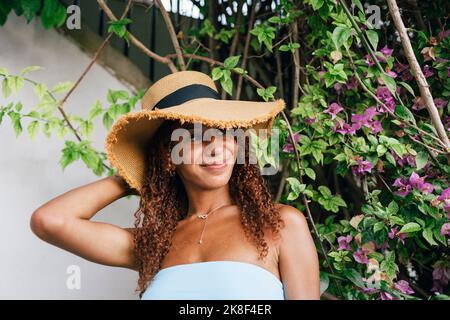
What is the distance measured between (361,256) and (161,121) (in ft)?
2.37

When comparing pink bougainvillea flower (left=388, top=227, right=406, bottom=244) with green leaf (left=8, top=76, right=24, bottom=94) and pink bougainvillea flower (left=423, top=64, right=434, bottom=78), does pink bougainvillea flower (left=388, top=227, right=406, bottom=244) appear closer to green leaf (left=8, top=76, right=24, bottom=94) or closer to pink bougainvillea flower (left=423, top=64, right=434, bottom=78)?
pink bougainvillea flower (left=423, top=64, right=434, bottom=78)

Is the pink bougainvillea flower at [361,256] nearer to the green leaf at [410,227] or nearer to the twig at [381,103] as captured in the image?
the green leaf at [410,227]

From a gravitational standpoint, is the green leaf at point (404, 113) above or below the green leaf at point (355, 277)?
above

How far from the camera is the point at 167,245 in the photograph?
173 centimetres

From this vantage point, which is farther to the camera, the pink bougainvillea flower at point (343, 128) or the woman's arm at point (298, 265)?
the pink bougainvillea flower at point (343, 128)

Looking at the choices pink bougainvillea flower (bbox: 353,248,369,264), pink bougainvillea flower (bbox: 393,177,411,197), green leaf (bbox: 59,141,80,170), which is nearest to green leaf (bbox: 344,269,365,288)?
pink bougainvillea flower (bbox: 353,248,369,264)

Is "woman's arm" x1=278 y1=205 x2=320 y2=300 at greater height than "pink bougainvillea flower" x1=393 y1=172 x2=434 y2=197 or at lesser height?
lesser

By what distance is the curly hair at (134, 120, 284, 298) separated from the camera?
1.62 meters

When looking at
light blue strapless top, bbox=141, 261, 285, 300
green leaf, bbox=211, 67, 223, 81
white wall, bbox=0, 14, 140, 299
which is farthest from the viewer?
white wall, bbox=0, 14, 140, 299

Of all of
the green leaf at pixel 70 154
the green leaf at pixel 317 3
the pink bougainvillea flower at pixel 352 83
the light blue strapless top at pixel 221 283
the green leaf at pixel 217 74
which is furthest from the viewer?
the green leaf at pixel 70 154

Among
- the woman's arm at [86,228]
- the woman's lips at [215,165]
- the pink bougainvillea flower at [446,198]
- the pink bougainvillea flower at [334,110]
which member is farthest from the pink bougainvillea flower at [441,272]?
the woman's arm at [86,228]

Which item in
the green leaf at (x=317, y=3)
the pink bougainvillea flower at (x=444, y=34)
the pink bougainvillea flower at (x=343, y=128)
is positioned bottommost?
the pink bougainvillea flower at (x=343, y=128)

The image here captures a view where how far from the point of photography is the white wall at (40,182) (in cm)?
239

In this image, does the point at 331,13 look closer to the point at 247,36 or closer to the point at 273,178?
the point at 247,36
